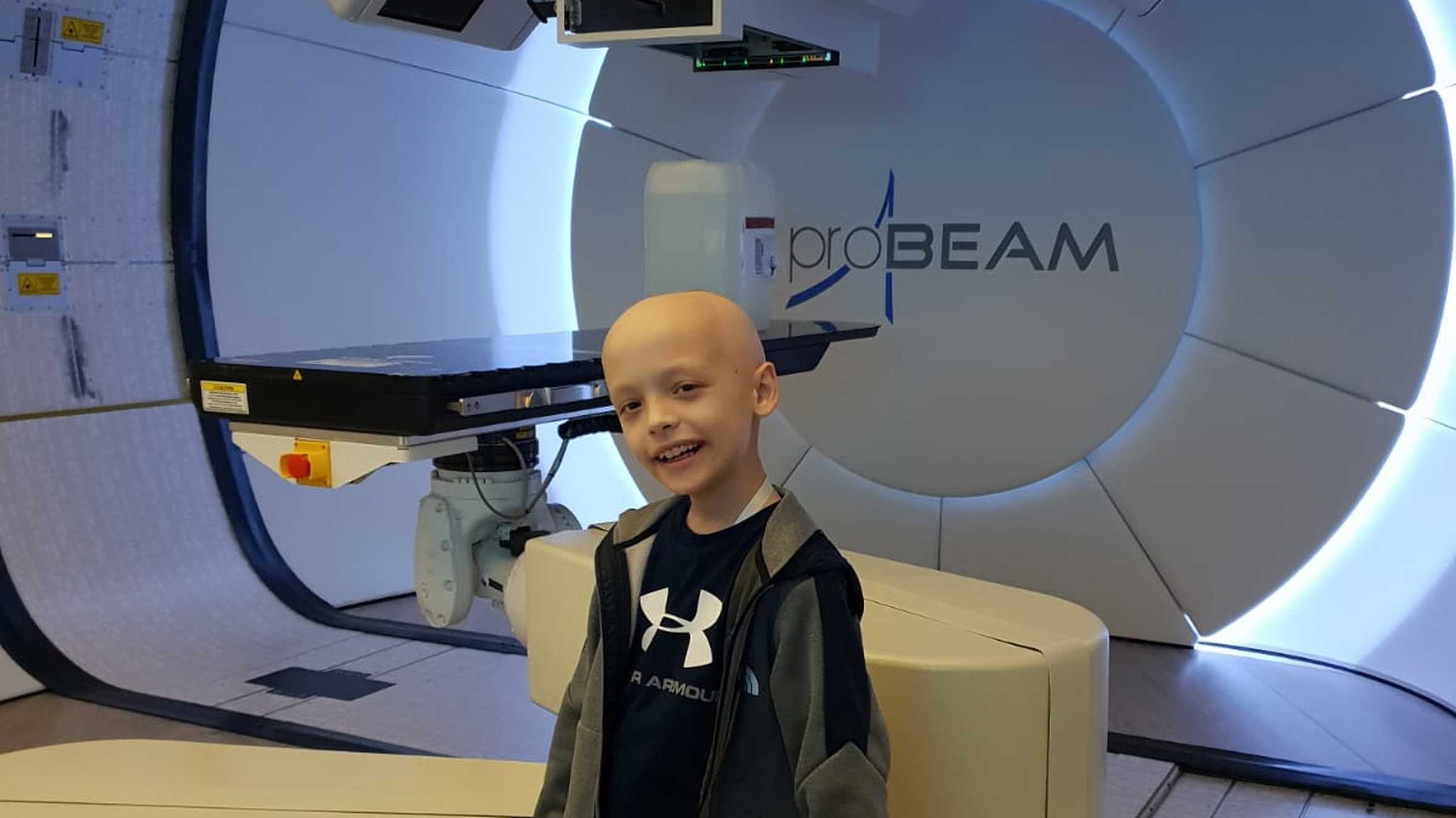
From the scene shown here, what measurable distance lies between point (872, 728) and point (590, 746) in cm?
31

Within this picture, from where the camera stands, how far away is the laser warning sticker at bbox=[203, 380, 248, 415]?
247 cm

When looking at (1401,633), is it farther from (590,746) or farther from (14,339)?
(14,339)

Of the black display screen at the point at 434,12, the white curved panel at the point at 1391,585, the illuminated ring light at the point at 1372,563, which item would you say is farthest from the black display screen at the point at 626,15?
the white curved panel at the point at 1391,585

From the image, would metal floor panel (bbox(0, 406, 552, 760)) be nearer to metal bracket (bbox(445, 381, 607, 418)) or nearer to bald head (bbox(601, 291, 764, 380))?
metal bracket (bbox(445, 381, 607, 418))

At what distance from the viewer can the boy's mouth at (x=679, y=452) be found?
1.36 metres

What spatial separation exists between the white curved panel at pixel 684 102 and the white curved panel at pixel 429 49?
385mm

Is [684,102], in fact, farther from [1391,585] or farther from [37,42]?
[1391,585]

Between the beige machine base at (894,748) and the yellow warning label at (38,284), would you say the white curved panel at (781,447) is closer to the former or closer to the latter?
the beige machine base at (894,748)

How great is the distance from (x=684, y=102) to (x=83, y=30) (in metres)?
1.74

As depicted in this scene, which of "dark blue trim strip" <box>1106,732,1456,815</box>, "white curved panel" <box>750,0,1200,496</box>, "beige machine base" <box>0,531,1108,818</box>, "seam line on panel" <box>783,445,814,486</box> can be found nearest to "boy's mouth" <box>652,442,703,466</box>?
"beige machine base" <box>0,531,1108,818</box>

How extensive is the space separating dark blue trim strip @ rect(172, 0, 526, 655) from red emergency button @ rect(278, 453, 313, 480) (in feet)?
4.82

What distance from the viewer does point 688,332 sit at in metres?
1.35

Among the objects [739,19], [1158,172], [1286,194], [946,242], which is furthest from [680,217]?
[1286,194]

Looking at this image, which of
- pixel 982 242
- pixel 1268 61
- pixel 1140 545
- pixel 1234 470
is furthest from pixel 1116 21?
pixel 1140 545
